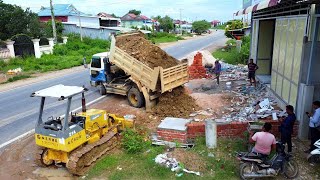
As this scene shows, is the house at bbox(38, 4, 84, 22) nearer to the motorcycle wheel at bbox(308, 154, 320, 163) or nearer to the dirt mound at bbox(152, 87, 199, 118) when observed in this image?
the dirt mound at bbox(152, 87, 199, 118)

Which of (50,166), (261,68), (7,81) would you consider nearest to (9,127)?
(50,166)

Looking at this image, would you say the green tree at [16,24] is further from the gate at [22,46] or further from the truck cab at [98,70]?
the truck cab at [98,70]

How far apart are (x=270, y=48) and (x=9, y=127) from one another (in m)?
12.4

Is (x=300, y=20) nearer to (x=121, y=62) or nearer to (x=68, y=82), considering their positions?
(x=121, y=62)

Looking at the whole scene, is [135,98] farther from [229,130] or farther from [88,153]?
[88,153]

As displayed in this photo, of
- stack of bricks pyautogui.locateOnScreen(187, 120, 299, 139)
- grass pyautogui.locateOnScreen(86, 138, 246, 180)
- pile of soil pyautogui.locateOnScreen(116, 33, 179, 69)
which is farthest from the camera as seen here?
pile of soil pyautogui.locateOnScreen(116, 33, 179, 69)

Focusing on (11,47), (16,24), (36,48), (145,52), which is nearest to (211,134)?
(145,52)

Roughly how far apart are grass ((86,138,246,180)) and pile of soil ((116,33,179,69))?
4430 millimetres

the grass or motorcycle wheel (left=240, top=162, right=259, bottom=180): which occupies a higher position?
motorcycle wheel (left=240, top=162, right=259, bottom=180)

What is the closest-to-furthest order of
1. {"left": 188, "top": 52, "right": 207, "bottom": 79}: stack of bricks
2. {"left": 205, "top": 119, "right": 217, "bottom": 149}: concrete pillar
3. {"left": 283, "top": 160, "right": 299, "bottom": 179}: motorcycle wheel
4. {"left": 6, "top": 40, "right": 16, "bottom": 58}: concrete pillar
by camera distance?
{"left": 283, "top": 160, "right": 299, "bottom": 179}: motorcycle wheel
{"left": 205, "top": 119, "right": 217, "bottom": 149}: concrete pillar
{"left": 188, "top": 52, "right": 207, "bottom": 79}: stack of bricks
{"left": 6, "top": 40, "right": 16, "bottom": 58}: concrete pillar

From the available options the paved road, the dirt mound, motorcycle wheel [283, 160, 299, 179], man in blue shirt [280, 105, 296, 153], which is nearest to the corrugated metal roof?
the paved road

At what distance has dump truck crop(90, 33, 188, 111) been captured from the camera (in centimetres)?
1073

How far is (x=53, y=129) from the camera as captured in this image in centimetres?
697

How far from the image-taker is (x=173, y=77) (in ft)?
36.9
